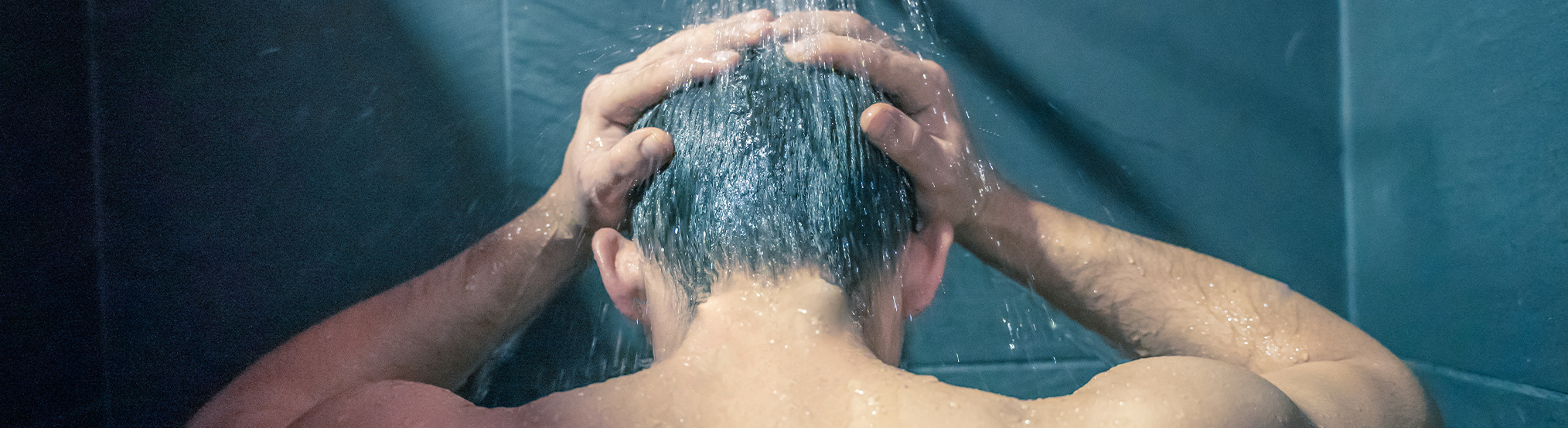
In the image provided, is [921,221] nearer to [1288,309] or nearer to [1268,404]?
[1268,404]

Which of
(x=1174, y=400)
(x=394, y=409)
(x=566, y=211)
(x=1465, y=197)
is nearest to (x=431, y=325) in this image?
(x=566, y=211)

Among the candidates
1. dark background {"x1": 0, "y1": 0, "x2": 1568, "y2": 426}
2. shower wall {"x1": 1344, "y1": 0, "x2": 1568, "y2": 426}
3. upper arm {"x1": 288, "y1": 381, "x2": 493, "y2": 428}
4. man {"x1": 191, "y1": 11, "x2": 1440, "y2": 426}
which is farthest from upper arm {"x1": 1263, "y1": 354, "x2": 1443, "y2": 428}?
upper arm {"x1": 288, "y1": 381, "x2": 493, "y2": 428}

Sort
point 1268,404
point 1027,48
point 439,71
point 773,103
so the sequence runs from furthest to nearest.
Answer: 1. point 1027,48
2. point 439,71
3. point 773,103
4. point 1268,404

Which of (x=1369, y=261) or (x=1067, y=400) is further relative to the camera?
(x=1369, y=261)

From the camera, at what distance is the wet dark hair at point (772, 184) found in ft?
1.84

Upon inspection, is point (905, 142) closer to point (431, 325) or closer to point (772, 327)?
point (772, 327)

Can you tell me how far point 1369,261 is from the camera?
1264 millimetres

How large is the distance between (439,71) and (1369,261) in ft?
4.96

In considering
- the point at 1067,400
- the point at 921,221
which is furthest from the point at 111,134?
the point at 1067,400

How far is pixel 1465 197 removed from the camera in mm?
1064

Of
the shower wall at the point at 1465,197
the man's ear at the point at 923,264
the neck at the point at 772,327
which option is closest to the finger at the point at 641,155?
the neck at the point at 772,327

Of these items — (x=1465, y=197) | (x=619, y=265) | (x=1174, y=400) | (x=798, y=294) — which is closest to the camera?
(x=1174, y=400)

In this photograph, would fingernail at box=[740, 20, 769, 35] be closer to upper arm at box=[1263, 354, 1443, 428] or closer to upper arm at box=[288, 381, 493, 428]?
upper arm at box=[288, 381, 493, 428]

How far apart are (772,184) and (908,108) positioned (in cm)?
17
